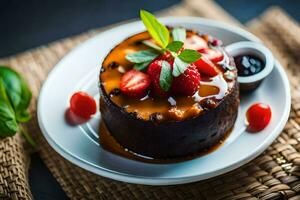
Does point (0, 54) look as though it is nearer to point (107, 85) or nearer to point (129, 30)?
point (129, 30)

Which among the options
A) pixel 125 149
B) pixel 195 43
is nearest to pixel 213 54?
pixel 195 43

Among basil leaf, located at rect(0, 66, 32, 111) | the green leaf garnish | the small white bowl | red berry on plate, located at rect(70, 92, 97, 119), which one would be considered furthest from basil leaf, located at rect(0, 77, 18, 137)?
the small white bowl

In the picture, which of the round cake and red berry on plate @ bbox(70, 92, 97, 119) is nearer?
the round cake

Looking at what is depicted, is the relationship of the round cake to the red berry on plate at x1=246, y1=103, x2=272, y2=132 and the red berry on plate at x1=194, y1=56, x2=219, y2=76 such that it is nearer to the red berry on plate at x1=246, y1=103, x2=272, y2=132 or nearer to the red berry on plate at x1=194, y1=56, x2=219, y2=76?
the red berry on plate at x1=194, y1=56, x2=219, y2=76

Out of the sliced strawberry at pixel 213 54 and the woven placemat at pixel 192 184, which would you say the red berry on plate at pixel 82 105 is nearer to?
the woven placemat at pixel 192 184

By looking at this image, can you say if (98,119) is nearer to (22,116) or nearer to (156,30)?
(22,116)

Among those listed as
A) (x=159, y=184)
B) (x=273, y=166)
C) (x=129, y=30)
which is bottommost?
(x=273, y=166)

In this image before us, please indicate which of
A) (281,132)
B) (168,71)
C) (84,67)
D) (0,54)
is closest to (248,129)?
(281,132)
